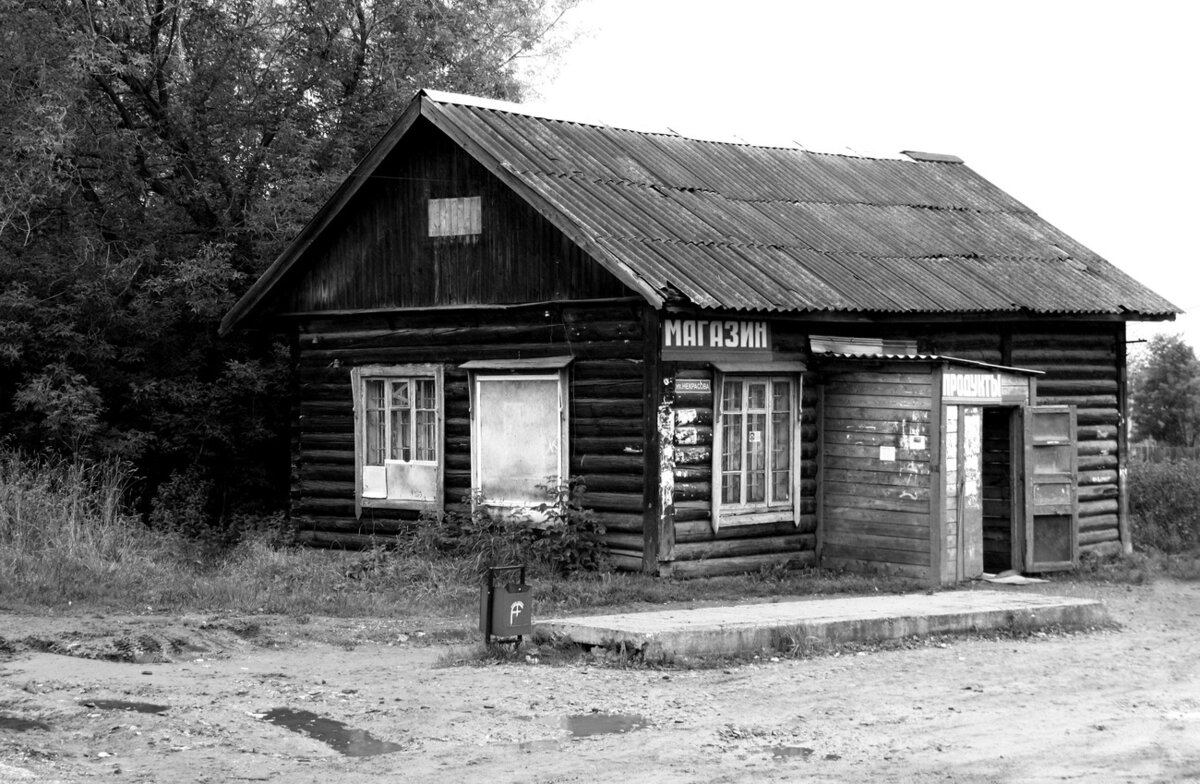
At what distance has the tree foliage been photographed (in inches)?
828

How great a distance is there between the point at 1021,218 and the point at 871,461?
7.44m

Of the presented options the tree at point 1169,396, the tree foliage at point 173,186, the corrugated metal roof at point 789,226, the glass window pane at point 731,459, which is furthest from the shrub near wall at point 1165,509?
the tree at point 1169,396

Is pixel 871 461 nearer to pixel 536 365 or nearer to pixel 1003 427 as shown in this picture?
pixel 1003 427

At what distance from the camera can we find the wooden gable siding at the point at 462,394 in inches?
639

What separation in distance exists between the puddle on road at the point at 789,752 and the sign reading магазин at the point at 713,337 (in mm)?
7893

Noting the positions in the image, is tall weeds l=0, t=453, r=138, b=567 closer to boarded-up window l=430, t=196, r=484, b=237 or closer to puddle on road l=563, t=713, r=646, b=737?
boarded-up window l=430, t=196, r=484, b=237

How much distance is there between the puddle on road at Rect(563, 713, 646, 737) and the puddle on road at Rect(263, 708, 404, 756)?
3.47 ft

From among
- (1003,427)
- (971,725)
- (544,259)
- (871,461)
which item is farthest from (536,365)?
(971,725)

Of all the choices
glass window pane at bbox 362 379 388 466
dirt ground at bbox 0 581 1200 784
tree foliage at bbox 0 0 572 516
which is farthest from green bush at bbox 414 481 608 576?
tree foliage at bbox 0 0 572 516

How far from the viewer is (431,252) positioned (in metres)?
18.1

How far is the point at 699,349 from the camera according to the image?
16422mm

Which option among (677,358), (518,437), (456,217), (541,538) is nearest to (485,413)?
(518,437)

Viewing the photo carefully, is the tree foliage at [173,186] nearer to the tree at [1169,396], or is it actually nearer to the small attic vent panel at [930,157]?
the small attic vent panel at [930,157]

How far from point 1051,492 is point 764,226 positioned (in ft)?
15.0
